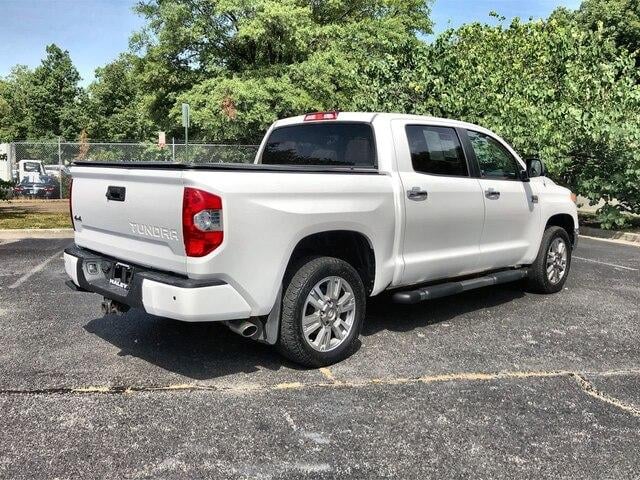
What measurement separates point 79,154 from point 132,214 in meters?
20.5

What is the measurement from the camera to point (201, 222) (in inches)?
146

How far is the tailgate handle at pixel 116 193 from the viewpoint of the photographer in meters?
4.23

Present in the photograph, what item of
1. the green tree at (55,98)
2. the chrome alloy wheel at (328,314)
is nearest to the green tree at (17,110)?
the green tree at (55,98)

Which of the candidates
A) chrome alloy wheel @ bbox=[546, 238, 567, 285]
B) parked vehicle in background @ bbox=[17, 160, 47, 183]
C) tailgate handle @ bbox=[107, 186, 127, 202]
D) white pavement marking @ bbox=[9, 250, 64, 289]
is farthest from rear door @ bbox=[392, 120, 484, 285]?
parked vehicle in background @ bbox=[17, 160, 47, 183]

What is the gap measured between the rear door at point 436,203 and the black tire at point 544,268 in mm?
1400

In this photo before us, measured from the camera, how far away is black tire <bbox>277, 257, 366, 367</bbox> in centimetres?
422

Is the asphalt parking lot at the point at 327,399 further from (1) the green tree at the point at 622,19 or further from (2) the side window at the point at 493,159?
(1) the green tree at the point at 622,19

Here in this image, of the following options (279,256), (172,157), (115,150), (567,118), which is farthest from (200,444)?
(115,150)

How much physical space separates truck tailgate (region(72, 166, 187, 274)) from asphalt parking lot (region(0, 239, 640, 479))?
0.86 m

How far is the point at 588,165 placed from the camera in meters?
14.2

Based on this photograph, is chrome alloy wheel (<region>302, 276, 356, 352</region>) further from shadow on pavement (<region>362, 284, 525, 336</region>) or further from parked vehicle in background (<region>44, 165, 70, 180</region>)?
parked vehicle in background (<region>44, 165, 70, 180</region>)

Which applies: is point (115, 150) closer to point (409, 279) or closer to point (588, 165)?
point (588, 165)

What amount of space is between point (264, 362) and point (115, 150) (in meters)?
20.2

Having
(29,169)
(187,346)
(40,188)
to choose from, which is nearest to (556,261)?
(187,346)
